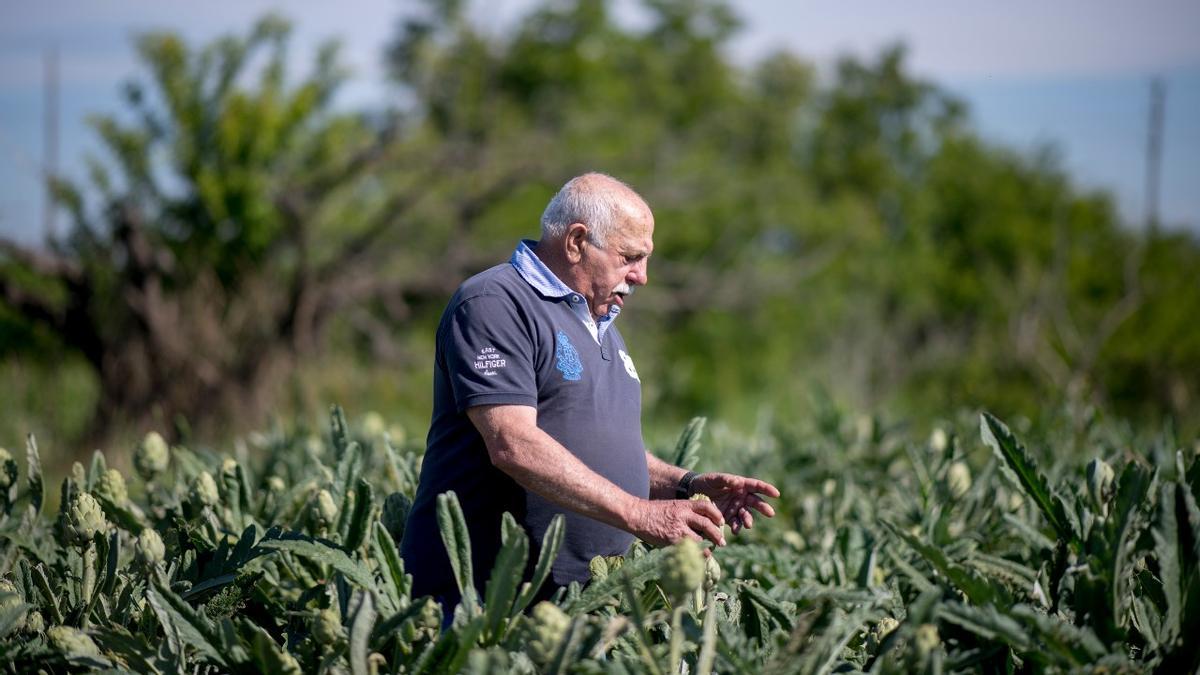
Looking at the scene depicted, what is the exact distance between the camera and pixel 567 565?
2777 millimetres

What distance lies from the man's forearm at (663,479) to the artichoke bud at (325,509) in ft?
2.84

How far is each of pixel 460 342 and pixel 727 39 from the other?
102ft

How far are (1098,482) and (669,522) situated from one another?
124 cm

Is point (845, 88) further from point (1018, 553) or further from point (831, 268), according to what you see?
point (1018, 553)

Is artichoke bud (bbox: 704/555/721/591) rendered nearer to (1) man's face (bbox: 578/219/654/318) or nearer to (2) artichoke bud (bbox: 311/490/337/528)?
(1) man's face (bbox: 578/219/654/318)

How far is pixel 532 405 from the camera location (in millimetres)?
2619

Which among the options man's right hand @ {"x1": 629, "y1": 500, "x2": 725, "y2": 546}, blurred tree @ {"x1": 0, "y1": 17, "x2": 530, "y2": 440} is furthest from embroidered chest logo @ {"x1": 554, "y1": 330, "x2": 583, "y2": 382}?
blurred tree @ {"x1": 0, "y1": 17, "x2": 530, "y2": 440}

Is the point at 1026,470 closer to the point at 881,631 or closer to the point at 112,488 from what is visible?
the point at 881,631

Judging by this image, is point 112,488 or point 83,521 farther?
point 112,488

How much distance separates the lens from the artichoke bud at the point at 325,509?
3.16m

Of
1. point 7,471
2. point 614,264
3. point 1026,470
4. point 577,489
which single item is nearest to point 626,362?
point 614,264

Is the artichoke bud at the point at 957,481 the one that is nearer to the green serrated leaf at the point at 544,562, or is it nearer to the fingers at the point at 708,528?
the fingers at the point at 708,528

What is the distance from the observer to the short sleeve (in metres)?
2.59

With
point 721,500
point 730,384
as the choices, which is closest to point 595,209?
point 721,500
